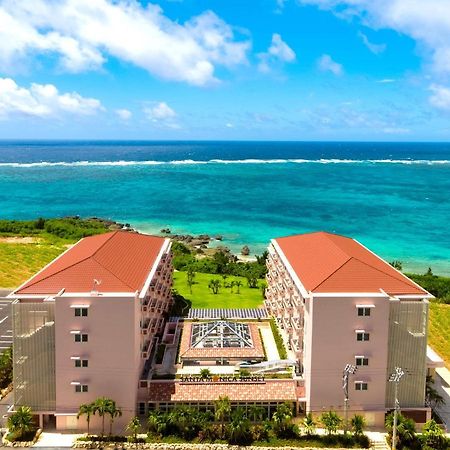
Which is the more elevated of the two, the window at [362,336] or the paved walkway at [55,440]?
the window at [362,336]

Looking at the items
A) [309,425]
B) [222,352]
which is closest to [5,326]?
[222,352]

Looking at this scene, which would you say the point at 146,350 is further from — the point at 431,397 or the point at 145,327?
the point at 431,397

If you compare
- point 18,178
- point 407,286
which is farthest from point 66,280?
point 18,178

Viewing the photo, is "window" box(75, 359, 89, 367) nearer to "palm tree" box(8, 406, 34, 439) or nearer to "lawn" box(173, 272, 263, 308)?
"palm tree" box(8, 406, 34, 439)

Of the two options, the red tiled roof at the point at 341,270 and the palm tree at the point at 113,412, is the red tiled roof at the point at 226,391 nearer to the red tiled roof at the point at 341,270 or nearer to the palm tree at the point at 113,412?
the palm tree at the point at 113,412

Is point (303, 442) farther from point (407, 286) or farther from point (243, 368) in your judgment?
point (407, 286)

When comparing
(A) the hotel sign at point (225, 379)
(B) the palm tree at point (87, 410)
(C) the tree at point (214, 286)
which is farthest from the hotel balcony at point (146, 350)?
(C) the tree at point (214, 286)
